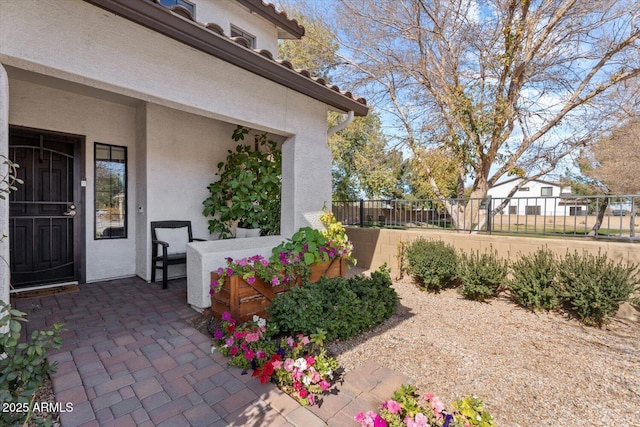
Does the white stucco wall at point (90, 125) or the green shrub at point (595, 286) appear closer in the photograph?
the green shrub at point (595, 286)

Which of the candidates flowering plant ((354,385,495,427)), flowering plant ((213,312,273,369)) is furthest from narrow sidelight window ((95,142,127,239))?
flowering plant ((354,385,495,427))

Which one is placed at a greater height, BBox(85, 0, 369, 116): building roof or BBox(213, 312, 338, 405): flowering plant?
BBox(85, 0, 369, 116): building roof

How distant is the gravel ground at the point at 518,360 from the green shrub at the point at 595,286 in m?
0.19

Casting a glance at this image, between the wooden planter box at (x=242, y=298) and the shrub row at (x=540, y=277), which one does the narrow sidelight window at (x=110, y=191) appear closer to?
the wooden planter box at (x=242, y=298)

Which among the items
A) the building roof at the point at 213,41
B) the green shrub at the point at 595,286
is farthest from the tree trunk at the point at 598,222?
the building roof at the point at 213,41

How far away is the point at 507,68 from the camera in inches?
259

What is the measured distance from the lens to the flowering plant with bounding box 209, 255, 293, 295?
11.0ft

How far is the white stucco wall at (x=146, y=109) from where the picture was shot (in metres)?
2.39

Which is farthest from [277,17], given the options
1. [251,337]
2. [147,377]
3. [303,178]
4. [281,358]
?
[147,377]

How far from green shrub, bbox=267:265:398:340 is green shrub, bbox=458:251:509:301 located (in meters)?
1.69

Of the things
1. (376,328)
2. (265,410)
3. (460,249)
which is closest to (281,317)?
(265,410)

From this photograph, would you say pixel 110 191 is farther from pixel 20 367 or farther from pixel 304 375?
pixel 304 375

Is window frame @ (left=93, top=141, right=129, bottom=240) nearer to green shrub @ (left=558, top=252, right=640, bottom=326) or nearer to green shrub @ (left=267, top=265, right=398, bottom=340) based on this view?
green shrub @ (left=267, top=265, right=398, bottom=340)

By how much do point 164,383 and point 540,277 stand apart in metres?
4.66
